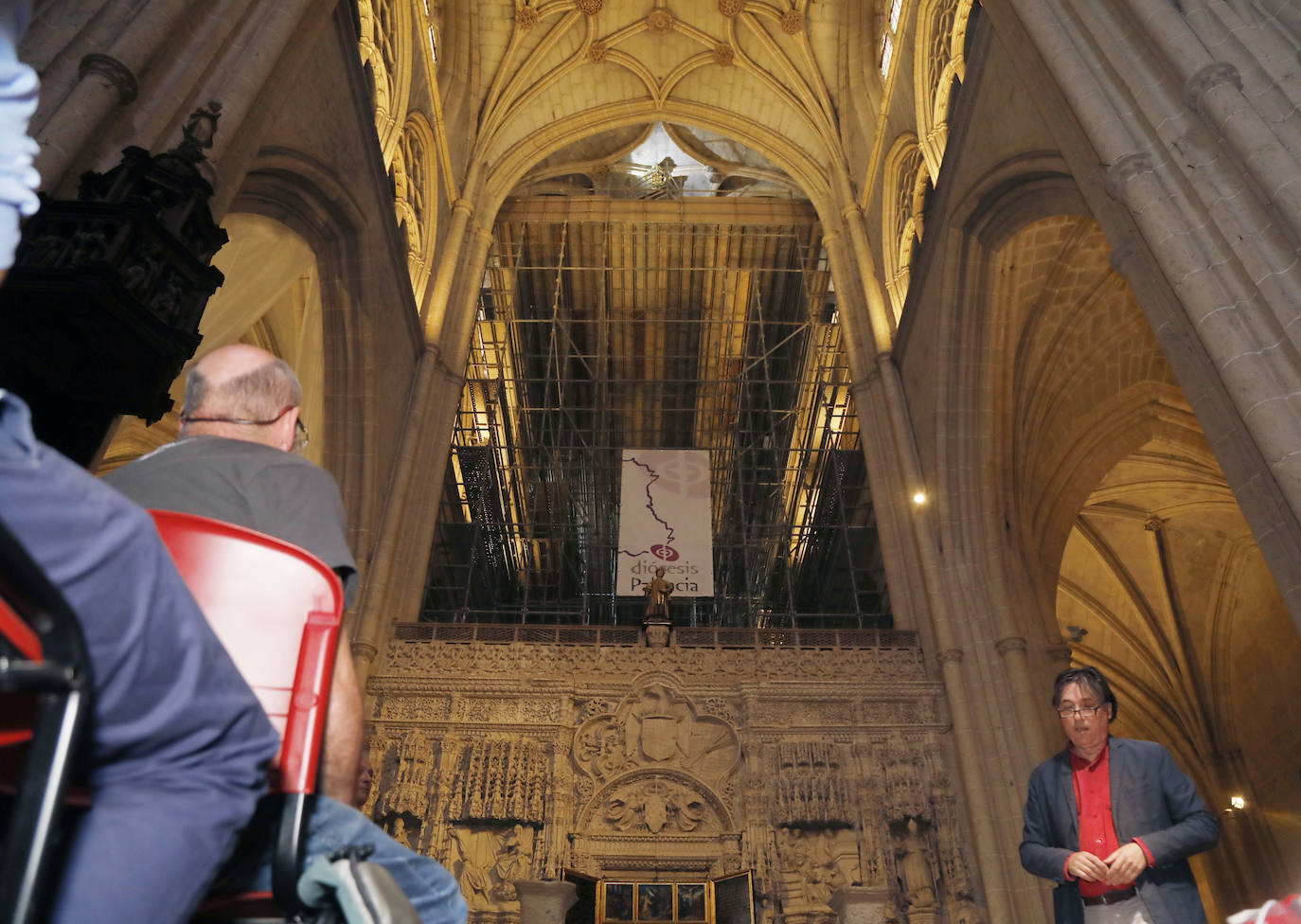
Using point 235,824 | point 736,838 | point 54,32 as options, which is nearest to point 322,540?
point 235,824

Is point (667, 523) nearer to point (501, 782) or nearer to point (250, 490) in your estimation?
point (501, 782)

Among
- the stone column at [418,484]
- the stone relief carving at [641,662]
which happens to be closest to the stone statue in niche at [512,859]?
the stone relief carving at [641,662]

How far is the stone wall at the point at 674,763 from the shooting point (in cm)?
900

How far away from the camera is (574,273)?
732 inches

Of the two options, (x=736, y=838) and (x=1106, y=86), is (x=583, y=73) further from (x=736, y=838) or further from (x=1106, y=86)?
(x=736, y=838)

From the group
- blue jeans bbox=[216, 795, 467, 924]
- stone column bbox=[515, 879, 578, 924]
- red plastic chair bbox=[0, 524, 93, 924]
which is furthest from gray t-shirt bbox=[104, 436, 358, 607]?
stone column bbox=[515, 879, 578, 924]

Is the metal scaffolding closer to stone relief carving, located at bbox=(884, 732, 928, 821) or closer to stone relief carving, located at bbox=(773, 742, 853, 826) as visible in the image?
stone relief carving, located at bbox=(884, 732, 928, 821)

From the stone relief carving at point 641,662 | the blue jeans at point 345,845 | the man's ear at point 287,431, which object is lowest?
the blue jeans at point 345,845

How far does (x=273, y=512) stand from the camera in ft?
4.39

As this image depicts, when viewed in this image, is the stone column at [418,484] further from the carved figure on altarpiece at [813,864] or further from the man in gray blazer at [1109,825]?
the man in gray blazer at [1109,825]

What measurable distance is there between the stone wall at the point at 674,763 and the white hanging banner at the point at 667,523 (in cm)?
115

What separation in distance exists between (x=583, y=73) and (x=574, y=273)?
153 inches

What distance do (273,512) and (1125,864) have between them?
7.07 ft

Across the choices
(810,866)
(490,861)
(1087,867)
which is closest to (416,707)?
(490,861)
